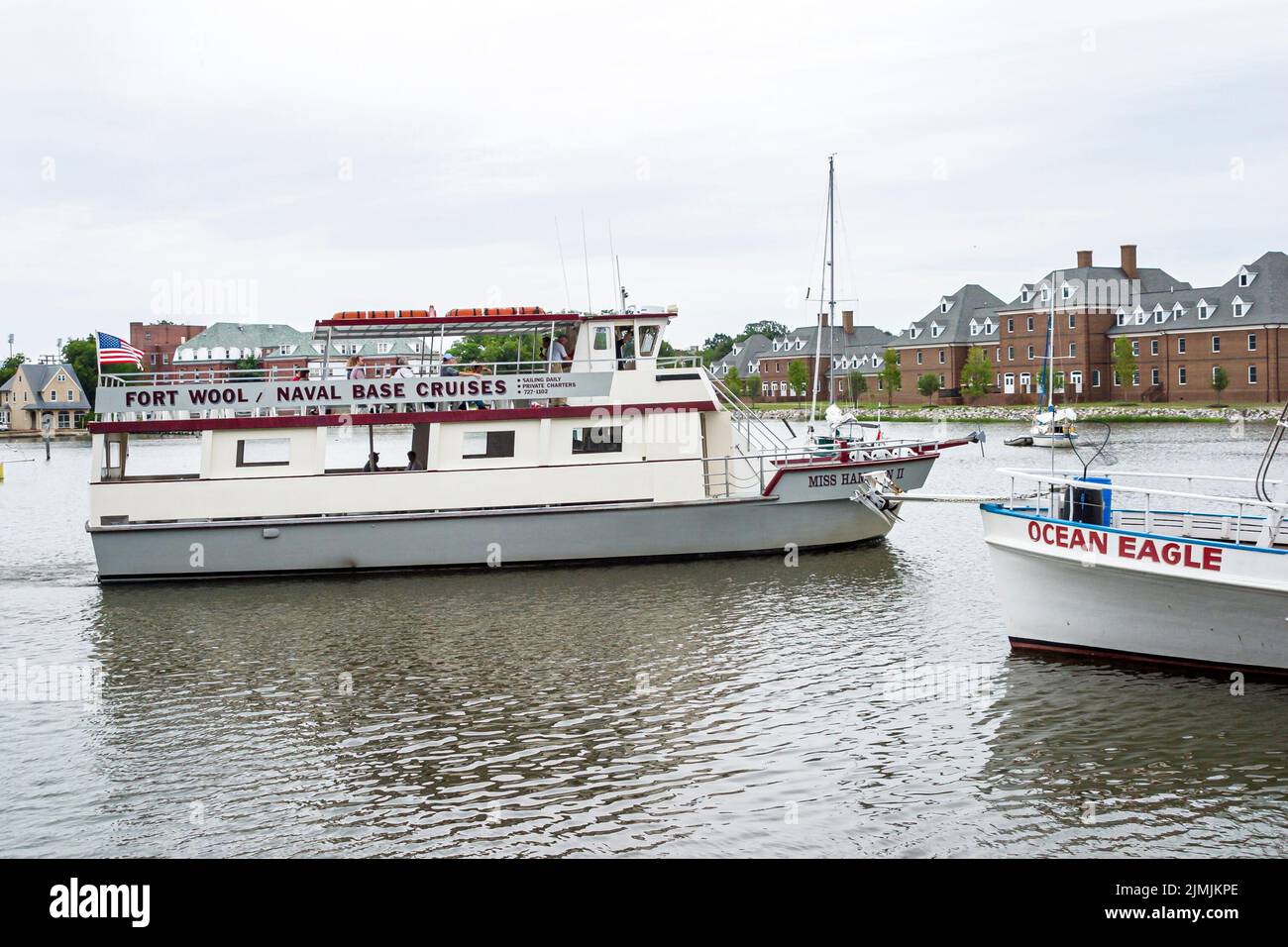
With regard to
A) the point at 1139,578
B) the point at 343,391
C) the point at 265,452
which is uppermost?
the point at 343,391

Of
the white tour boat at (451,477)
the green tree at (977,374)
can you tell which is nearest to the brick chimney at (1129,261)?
the green tree at (977,374)

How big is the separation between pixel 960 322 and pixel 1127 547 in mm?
104792

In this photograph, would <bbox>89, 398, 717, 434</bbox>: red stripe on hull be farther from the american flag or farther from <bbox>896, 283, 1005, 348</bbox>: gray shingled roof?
<bbox>896, 283, 1005, 348</bbox>: gray shingled roof

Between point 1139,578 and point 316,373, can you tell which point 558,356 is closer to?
point 316,373

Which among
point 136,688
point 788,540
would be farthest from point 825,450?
point 136,688

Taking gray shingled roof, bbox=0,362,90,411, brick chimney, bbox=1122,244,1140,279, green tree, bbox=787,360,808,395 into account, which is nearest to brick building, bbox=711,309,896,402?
green tree, bbox=787,360,808,395

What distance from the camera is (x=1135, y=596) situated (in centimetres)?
1423

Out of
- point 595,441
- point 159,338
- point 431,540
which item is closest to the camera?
point 431,540

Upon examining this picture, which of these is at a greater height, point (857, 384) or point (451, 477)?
point (857, 384)

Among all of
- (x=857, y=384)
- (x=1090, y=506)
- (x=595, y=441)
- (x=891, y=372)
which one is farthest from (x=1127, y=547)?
(x=857, y=384)

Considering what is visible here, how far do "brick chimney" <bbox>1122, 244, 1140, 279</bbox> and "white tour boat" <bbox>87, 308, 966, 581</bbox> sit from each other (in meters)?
86.7

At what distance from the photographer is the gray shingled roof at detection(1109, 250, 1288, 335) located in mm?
88488

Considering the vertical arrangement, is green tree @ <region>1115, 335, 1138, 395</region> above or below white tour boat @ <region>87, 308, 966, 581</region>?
above
